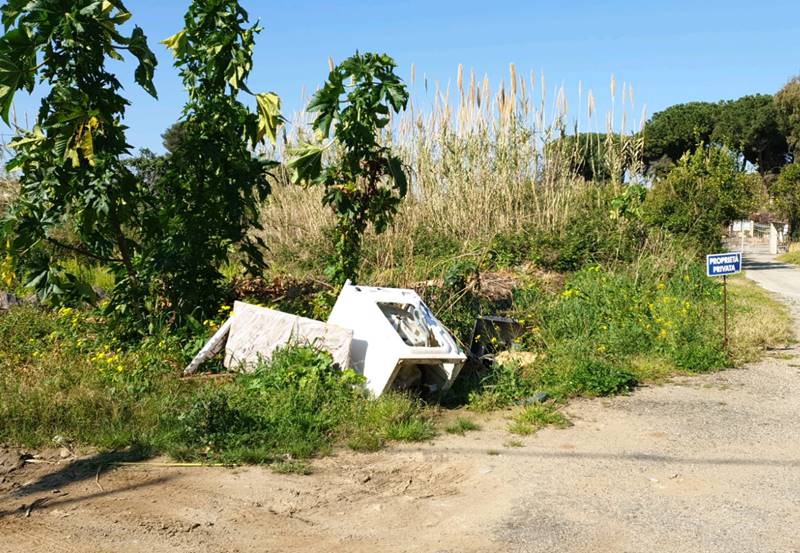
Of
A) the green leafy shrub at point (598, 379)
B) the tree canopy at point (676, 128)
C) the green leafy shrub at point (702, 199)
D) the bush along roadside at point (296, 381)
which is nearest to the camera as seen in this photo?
the bush along roadside at point (296, 381)

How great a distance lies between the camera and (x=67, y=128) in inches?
312

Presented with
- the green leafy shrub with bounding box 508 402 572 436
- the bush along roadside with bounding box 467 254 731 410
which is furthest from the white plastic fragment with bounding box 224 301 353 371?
the green leafy shrub with bounding box 508 402 572 436

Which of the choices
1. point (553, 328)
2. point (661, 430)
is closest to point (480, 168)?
point (553, 328)

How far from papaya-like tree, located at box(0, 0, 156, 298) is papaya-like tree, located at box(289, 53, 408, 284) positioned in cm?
188

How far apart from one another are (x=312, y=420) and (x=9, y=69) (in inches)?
171

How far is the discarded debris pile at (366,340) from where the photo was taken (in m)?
7.53

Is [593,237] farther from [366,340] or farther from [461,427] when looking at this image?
[461,427]

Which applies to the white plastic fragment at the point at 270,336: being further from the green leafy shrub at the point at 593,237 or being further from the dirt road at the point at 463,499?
the green leafy shrub at the point at 593,237

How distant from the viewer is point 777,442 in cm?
693

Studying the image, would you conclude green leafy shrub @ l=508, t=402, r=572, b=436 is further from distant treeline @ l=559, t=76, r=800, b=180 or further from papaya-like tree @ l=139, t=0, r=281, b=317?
distant treeline @ l=559, t=76, r=800, b=180

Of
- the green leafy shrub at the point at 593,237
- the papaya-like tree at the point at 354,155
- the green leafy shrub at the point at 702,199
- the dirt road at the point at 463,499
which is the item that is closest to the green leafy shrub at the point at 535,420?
the dirt road at the point at 463,499

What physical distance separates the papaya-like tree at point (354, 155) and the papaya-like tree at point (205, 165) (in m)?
0.52

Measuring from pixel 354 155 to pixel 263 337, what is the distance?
250 cm

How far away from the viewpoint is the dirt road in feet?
15.6
